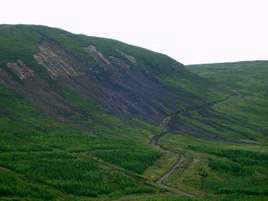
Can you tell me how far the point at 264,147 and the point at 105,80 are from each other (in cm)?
7790

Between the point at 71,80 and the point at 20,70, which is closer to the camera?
the point at 20,70

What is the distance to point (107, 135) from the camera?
122312 millimetres

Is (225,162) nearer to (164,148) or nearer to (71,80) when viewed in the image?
(164,148)

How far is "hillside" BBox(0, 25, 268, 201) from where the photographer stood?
7638 centimetres

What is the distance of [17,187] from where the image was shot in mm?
61750

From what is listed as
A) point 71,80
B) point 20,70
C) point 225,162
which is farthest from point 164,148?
point 20,70

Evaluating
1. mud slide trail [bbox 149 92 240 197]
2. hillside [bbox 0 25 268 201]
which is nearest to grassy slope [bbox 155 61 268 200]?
hillside [bbox 0 25 268 201]

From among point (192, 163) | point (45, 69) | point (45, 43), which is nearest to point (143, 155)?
point (192, 163)

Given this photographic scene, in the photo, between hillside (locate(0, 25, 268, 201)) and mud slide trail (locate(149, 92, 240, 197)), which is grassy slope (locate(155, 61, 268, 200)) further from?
mud slide trail (locate(149, 92, 240, 197))

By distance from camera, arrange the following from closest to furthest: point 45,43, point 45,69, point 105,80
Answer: point 45,69 → point 105,80 → point 45,43

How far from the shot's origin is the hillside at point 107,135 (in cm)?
7638

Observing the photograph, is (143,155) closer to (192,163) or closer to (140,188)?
(192,163)

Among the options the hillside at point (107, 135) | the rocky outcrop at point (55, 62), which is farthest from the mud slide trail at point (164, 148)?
the rocky outcrop at point (55, 62)

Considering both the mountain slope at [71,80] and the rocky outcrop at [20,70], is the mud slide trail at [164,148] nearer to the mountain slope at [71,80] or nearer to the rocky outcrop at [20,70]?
the mountain slope at [71,80]
